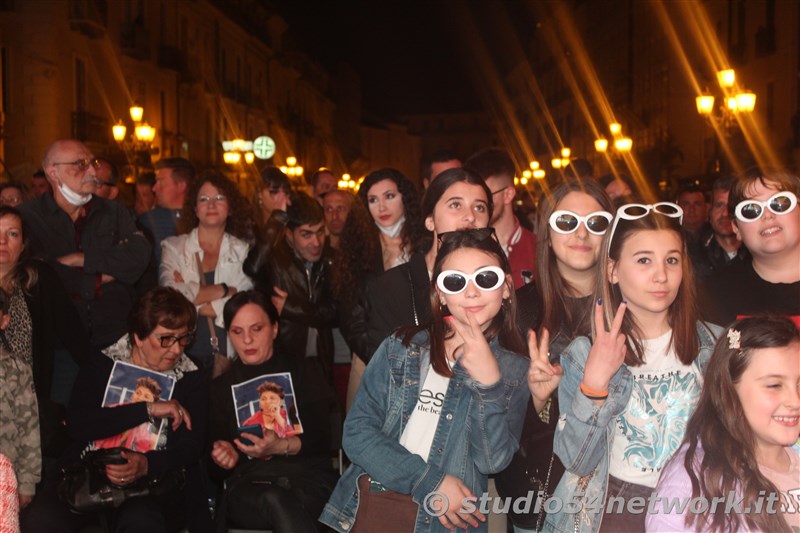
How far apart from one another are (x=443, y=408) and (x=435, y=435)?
12 centimetres

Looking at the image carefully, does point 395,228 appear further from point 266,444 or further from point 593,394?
point 593,394

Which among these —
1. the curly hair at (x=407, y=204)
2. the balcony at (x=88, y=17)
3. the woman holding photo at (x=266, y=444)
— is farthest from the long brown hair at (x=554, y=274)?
the balcony at (x=88, y=17)

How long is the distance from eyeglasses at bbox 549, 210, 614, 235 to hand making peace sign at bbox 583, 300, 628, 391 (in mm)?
A: 842

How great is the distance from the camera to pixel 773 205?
4004 mm

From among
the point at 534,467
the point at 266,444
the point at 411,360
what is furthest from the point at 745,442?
the point at 266,444

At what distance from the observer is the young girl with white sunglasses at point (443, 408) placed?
11.4ft

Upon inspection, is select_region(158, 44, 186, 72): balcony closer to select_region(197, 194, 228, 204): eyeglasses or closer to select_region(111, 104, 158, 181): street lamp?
select_region(111, 104, 158, 181): street lamp

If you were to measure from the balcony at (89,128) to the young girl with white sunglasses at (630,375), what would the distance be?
21.9 m

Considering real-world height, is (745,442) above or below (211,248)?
below

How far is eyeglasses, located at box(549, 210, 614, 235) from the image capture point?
394 centimetres

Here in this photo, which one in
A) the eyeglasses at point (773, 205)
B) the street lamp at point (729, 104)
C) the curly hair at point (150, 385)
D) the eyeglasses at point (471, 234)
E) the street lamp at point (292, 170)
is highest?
the street lamp at point (292, 170)

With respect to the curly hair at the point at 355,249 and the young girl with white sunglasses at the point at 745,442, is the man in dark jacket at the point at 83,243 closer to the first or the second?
the curly hair at the point at 355,249

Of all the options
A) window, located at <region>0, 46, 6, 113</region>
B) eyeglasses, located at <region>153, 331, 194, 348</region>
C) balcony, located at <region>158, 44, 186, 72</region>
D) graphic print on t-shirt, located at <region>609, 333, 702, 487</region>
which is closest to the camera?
graphic print on t-shirt, located at <region>609, 333, 702, 487</region>

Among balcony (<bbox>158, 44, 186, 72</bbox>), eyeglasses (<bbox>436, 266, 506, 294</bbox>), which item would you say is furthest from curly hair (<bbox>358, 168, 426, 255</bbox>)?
balcony (<bbox>158, 44, 186, 72</bbox>)
